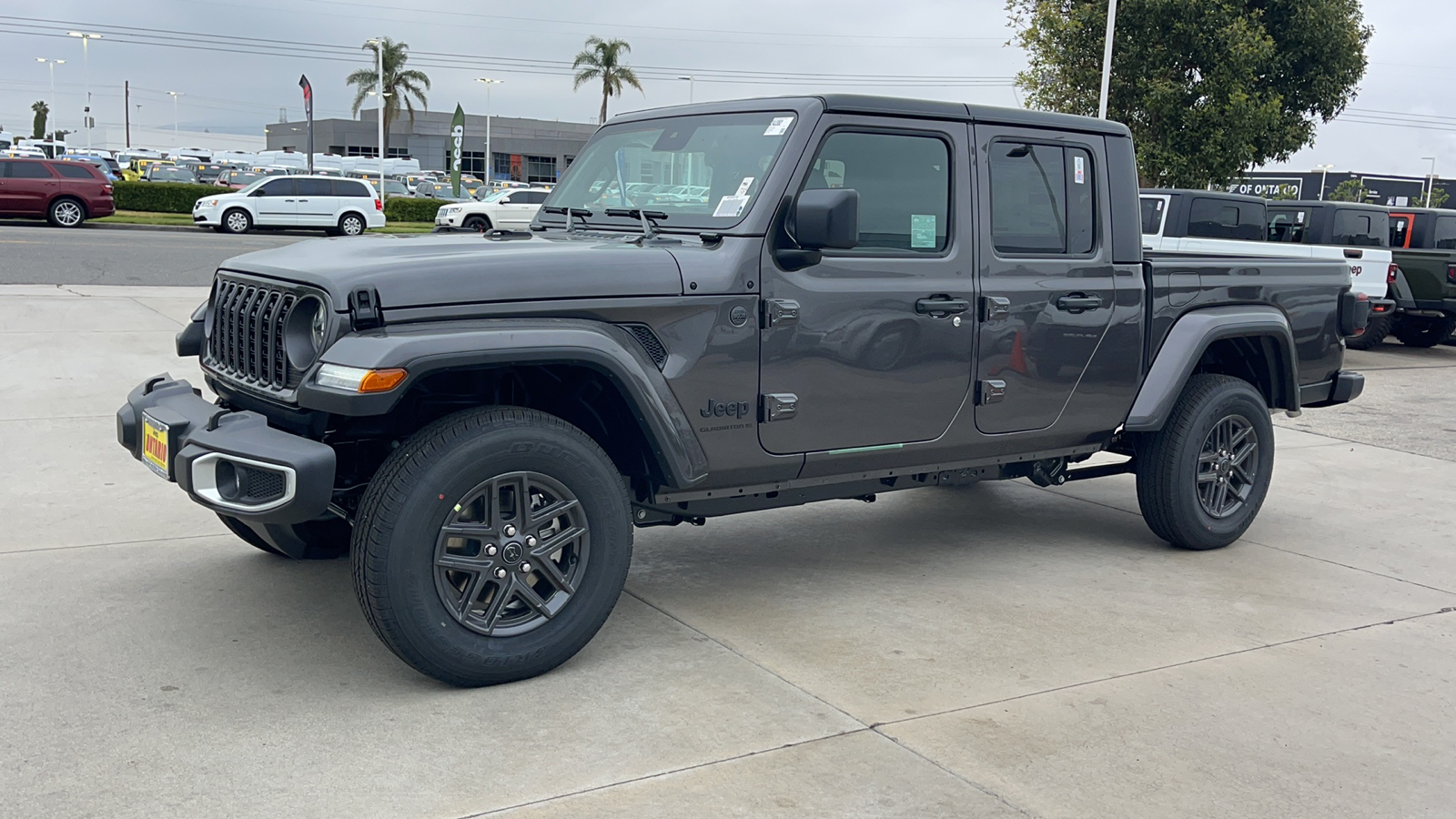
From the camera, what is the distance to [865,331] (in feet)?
14.8

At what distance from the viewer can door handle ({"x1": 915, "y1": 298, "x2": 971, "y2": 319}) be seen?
15.3ft

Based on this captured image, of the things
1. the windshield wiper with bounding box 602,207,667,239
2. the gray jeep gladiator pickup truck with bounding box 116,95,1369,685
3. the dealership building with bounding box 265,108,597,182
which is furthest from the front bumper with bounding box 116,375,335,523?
the dealership building with bounding box 265,108,597,182

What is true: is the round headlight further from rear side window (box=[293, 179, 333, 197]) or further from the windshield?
rear side window (box=[293, 179, 333, 197])

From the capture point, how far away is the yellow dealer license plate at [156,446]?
391cm

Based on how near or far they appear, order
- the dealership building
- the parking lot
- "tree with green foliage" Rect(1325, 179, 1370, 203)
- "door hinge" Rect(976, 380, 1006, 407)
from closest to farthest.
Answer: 1. the parking lot
2. "door hinge" Rect(976, 380, 1006, 407)
3. "tree with green foliage" Rect(1325, 179, 1370, 203)
4. the dealership building

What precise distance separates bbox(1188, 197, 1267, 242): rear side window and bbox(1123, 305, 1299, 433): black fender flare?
32.6ft

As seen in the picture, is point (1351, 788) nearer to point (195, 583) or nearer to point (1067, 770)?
A: point (1067, 770)

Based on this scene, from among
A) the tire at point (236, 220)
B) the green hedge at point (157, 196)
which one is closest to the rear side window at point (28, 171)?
the tire at point (236, 220)

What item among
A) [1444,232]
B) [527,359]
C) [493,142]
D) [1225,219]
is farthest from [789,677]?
[493,142]

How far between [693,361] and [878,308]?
81 centimetres

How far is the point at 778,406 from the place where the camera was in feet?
14.2

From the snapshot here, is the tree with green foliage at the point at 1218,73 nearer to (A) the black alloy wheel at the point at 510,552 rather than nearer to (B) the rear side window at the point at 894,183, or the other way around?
(B) the rear side window at the point at 894,183

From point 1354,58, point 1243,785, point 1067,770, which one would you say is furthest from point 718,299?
point 1354,58

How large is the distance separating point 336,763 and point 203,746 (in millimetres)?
386
